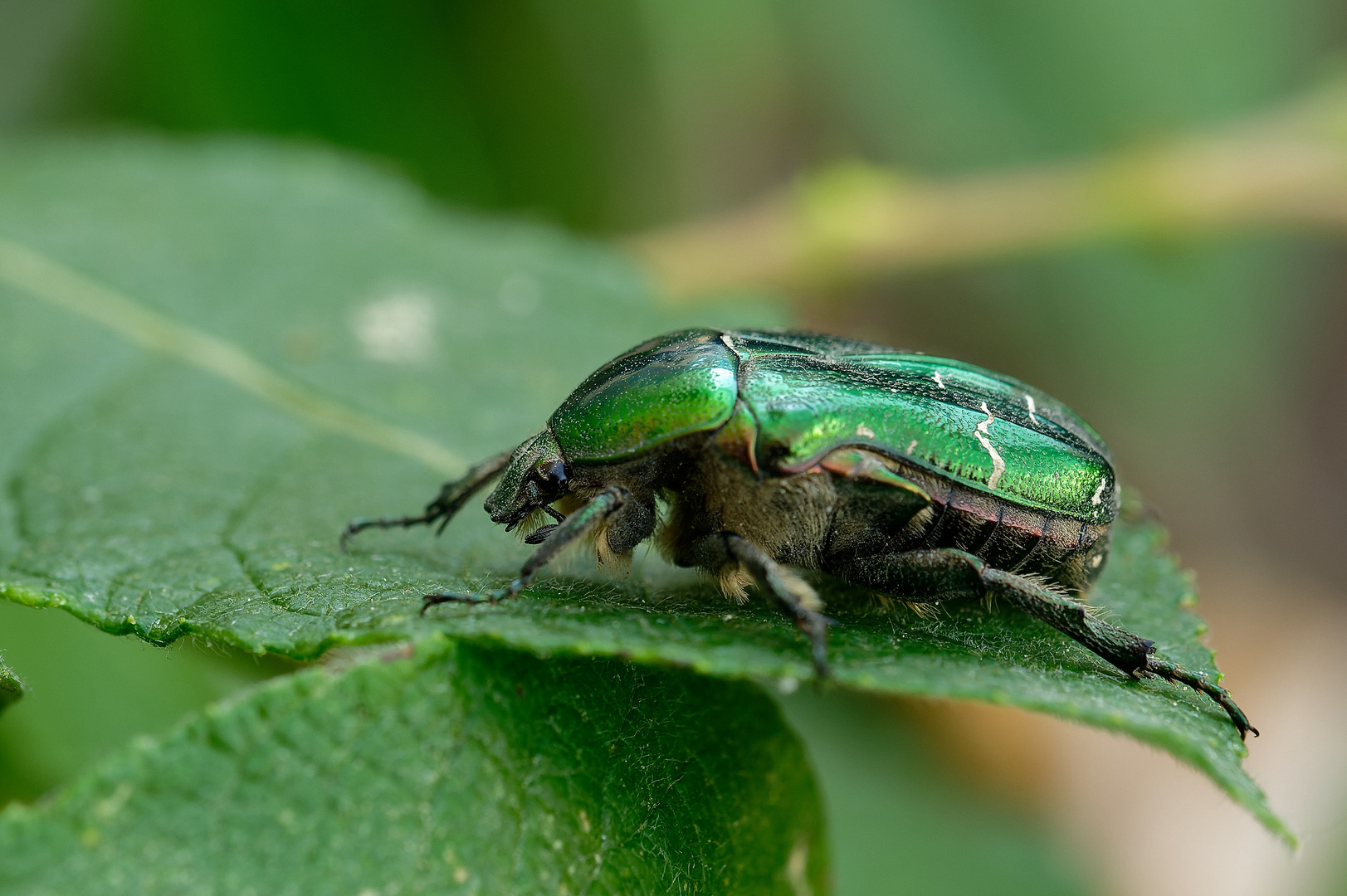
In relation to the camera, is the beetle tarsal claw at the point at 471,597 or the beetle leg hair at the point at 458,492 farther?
the beetle leg hair at the point at 458,492

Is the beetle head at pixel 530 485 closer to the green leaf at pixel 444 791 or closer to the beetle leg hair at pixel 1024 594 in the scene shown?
the green leaf at pixel 444 791

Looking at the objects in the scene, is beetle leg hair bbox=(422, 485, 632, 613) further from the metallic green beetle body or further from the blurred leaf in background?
the blurred leaf in background

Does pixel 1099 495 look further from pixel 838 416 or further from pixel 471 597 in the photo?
pixel 471 597

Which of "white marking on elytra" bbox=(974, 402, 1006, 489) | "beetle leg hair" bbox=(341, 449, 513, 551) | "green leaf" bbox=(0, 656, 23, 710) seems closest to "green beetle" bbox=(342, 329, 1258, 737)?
"white marking on elytra" bbox=(974, 402, 1006, 489)

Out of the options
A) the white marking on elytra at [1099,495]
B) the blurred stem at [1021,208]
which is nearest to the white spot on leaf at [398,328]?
the blurred stem at [1021,208]

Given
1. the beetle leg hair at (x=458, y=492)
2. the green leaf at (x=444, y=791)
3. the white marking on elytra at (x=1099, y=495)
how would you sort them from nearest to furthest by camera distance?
the green leaf at (x=444, y=791) → the white marking on elytra at (x=1099, y=495) → the beetle leg hair at (x=458, y=492)

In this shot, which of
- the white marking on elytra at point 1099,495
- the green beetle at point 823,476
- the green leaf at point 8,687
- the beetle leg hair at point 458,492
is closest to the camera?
the green leaf at point 8,687
